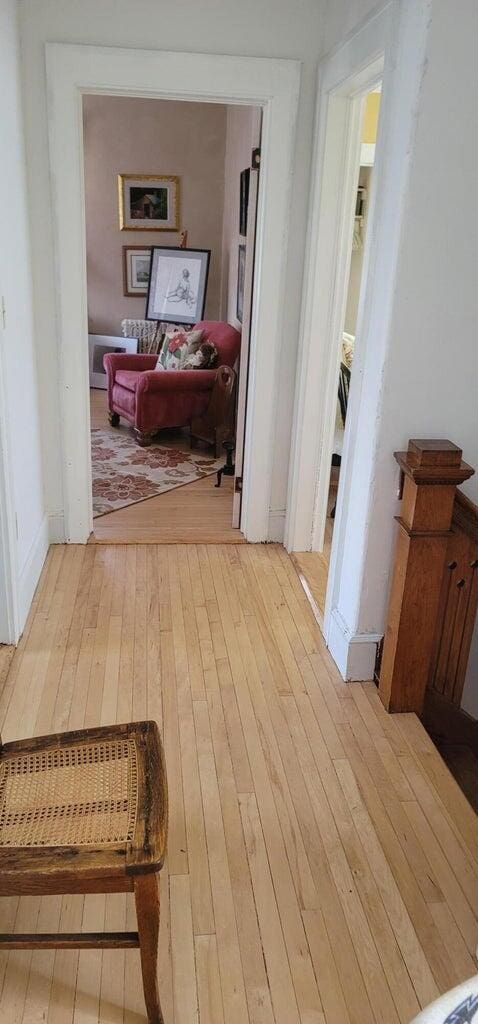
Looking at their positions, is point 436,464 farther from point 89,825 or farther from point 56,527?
point 56,527

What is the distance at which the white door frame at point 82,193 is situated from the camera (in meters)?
3.19

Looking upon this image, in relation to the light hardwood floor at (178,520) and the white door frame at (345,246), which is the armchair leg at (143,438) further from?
the white door frame at (345,246)

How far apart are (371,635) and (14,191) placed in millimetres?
2205

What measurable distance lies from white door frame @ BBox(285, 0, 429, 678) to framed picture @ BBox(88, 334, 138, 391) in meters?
3.95

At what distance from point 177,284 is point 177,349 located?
4.31 ft

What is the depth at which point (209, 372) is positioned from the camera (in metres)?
5.73

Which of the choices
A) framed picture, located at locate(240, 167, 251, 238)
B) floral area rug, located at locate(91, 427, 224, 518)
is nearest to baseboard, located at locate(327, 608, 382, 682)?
floral area rug, located at locate(91, 427, 224, 518)

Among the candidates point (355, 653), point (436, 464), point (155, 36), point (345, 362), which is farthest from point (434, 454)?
point (345, 362)

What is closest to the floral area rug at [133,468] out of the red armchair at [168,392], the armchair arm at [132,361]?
the red armchair at [168,392]

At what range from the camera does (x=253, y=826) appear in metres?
2.15

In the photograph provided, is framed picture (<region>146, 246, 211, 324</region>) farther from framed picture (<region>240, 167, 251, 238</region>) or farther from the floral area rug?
the floral area rug

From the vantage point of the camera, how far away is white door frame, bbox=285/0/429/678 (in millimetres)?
2314

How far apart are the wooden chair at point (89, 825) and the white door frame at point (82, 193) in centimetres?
217

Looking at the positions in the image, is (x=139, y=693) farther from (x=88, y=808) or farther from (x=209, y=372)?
(x=209, y=372)
